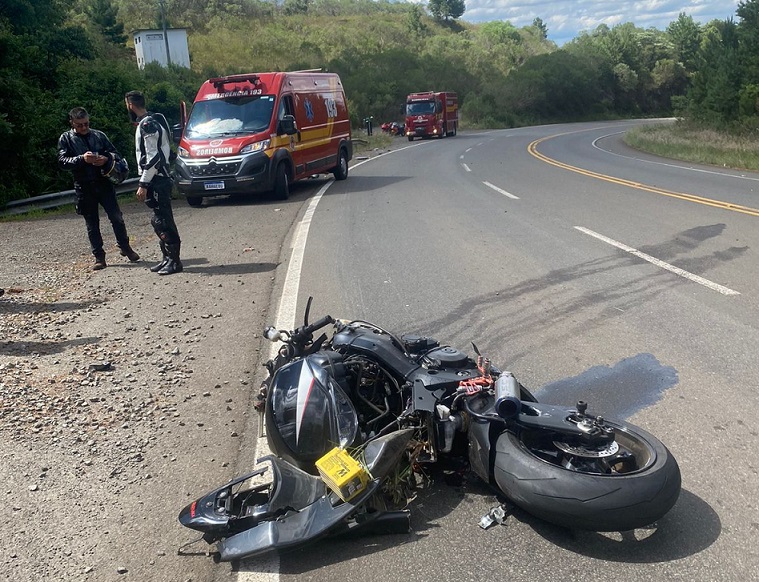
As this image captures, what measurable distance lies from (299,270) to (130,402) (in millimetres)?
3917

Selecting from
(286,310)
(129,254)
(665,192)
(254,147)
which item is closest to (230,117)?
(254,147)

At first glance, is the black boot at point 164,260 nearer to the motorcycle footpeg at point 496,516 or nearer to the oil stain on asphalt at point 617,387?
the oil stain on asphalt at point 617,387

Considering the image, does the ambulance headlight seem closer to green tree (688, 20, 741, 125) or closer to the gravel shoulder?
the gravel shoulder

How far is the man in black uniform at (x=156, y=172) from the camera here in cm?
857

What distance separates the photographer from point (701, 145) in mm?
27891

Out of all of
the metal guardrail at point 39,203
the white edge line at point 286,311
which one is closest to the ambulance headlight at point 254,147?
the white edge line at point 286,311

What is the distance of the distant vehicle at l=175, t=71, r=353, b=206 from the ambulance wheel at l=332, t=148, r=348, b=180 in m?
1.34

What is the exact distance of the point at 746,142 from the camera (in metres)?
27.3

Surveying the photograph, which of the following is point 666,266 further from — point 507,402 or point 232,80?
point 232,80

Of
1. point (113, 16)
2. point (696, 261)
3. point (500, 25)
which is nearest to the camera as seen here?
point (696, 261)

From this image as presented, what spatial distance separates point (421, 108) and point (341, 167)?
2685 cm

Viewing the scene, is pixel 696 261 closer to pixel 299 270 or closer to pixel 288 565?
pixel 299 270

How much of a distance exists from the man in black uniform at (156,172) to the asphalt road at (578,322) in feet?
5.79

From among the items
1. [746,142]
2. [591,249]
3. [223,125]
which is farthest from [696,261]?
[746,142]
